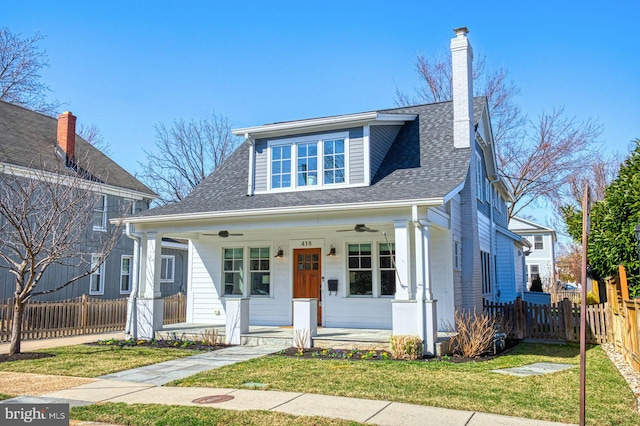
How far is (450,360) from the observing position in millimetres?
10305

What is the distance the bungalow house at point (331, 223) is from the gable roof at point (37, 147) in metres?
6.38

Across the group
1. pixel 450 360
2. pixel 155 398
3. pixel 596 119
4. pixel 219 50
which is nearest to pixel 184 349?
pixel 155 398

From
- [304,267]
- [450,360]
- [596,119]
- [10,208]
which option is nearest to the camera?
[450,360]

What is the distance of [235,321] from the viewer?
12508 mm

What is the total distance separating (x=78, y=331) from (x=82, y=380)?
816 centimetres

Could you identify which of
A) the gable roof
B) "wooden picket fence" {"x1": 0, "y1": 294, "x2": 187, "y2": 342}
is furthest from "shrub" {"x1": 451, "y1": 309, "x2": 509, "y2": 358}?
the gable roof

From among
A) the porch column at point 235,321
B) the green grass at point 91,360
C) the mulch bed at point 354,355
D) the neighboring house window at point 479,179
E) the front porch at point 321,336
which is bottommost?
the green grass at point 91,360

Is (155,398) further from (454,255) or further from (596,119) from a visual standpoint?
(596,119)

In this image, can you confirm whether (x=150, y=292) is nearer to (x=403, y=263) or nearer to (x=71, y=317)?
(x=71, y=317)

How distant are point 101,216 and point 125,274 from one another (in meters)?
3.08

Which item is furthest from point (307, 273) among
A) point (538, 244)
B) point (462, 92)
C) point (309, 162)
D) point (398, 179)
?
point (538, 244)

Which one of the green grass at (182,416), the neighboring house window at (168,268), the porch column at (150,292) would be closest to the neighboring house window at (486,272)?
the porch column at (150,292)

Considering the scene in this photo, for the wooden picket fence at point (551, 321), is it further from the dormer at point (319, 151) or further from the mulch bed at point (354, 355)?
the dormer at point (319, 151)

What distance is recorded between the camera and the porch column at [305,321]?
1157 cm
